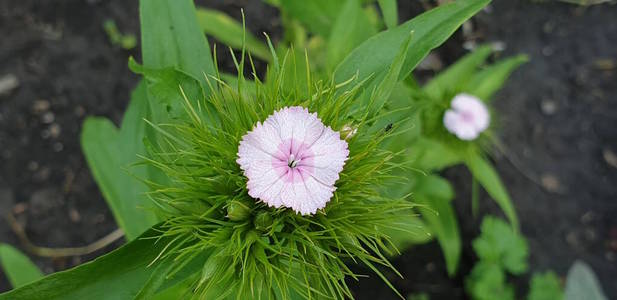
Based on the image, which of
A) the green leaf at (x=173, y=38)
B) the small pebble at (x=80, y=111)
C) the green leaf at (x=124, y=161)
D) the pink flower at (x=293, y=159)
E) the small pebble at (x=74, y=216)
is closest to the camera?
the pink flower at (x=293, y=159)

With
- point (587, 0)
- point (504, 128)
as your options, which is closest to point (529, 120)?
point (504, 128)

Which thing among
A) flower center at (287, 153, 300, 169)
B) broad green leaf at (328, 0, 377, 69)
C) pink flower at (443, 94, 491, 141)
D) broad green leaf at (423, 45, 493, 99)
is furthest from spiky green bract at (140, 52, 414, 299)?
broad green leaf at (423, 45, 493, 99)

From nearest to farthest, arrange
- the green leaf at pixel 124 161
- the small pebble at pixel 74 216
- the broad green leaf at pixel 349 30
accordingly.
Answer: the green leaf at pixel 124 161
the broad green leaf at pixel 349 30
the small pebble at pixel 74 216

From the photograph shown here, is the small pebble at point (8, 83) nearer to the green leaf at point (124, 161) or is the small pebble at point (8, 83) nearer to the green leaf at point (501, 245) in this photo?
the green leaf at point (124, 161)

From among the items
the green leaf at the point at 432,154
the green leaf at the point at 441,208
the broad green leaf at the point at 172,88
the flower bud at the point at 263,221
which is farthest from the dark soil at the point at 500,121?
the flower bud at the point at 263,221

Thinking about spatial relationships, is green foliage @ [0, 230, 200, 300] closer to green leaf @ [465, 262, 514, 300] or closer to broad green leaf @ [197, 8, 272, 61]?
broad green leaf @ [197, 8, 272, 61]

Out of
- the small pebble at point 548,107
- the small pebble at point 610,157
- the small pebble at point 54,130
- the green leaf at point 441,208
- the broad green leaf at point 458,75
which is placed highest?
the small pebble at point 54,130
